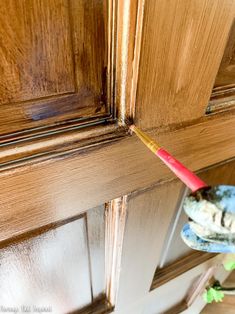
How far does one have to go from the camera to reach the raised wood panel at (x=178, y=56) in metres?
0.32

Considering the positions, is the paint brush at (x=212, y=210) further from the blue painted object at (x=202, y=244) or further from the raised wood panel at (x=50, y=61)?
the raised wood panel at (x=50, y=61)

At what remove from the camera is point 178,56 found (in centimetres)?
36

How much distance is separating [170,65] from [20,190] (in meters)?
0.27

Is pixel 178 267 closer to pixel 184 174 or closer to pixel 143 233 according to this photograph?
pixel 143 233

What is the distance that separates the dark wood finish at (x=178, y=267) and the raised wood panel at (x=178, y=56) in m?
0.68

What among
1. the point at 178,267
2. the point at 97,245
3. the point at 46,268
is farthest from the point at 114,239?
the point at 178,267

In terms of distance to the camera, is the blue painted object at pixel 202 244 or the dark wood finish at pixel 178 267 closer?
the blue painted object at pixel 202 244

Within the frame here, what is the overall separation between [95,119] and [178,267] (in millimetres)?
787

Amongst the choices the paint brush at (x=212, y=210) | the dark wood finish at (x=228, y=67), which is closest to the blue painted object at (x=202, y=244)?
the paint brush at (x=212, y=210)

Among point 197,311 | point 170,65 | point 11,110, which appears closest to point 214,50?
point 170,65

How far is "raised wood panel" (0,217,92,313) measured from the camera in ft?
1.56

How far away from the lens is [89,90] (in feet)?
1.16

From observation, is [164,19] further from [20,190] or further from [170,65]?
[20,190]

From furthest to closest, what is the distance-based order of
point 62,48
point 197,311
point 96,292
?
point 197,311 < point 96,292 < point 62,48
